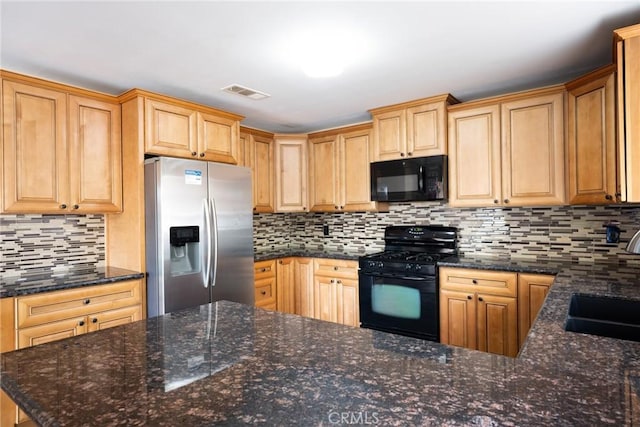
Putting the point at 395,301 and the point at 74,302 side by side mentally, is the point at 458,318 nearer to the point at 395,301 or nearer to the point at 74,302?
the point at 395,301

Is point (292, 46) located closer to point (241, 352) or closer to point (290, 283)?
point (241, 352)

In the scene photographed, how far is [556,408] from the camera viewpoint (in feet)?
2.29

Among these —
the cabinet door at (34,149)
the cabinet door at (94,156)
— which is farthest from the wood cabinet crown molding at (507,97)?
the cabinet door at (34,149)

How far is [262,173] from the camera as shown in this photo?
4066mm

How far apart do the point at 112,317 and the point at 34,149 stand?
126 centimetres

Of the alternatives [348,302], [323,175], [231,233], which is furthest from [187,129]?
[348,302]

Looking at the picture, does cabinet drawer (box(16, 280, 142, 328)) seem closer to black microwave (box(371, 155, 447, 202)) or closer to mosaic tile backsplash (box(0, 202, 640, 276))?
mosaic tile backsplash (box(0, 202, 640, 276))

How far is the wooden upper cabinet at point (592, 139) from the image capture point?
7.41 feet

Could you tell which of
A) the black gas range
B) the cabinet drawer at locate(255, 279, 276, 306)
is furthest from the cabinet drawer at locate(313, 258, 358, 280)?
the cabinet drawer at locate(255, 279, 276, 306)

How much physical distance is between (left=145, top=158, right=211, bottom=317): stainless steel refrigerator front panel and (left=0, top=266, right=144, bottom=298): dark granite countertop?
24 cm

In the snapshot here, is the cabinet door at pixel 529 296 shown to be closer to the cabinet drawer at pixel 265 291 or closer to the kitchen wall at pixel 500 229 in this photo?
the kitchen wall at pixel 500 229

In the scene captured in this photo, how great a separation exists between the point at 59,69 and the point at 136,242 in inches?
50.0

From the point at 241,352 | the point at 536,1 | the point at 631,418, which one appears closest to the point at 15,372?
the point at 241,352

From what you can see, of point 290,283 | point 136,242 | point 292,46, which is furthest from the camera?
point 290,283
